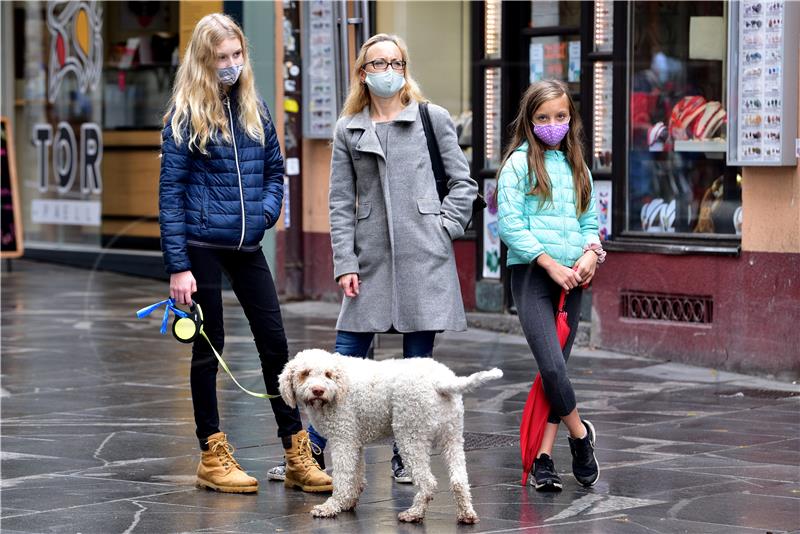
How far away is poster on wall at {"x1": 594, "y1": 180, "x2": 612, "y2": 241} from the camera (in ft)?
38.1

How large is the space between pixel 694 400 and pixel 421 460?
151 inches

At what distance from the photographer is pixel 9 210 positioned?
17.7 m

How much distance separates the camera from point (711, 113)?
11039mm

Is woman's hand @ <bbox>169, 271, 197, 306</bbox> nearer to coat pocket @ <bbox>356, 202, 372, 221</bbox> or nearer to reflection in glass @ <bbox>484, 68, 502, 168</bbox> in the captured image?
coat pocket @ <bbox>356, 202, 372, 221</bbox>

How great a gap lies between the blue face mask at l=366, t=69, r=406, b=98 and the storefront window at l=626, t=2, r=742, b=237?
4.68m

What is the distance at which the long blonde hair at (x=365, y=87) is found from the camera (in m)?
6.70

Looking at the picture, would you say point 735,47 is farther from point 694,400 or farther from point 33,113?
point 33,113

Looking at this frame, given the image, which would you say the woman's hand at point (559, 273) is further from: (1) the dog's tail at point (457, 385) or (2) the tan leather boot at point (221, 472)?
(2) the tan leather boot at point (221, 472)

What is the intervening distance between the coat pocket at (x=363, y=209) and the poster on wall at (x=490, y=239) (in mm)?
6041

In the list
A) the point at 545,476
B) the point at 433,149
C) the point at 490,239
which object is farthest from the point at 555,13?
the point at 545,476

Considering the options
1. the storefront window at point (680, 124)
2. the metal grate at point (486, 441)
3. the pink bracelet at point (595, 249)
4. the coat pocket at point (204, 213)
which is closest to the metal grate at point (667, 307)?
the storefront window at point (680, 124)

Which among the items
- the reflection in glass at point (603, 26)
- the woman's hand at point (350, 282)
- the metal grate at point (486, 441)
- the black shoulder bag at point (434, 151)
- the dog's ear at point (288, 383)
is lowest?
the metal grate at point (486, 441)

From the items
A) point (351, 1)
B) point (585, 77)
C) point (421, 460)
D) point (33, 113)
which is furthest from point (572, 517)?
point (33, 113)

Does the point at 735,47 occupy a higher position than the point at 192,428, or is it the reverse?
the point at 735,47
